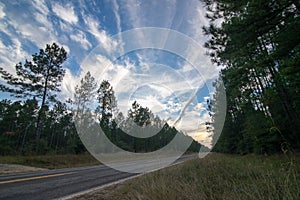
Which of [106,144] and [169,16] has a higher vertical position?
[169,16]

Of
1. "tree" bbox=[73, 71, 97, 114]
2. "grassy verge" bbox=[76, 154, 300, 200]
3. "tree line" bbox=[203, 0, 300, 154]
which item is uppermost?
"tree" bbox=[73, 71, 97, 114]

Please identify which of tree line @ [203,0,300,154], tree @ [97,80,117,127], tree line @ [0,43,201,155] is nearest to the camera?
tree line @ [203,0,300,154]

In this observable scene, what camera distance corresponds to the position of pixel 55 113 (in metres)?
50.7

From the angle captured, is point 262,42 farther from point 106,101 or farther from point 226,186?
→ point 106,101

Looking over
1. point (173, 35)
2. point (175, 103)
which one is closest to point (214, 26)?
point (173, 35)

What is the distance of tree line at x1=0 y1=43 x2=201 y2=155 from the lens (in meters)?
19.2

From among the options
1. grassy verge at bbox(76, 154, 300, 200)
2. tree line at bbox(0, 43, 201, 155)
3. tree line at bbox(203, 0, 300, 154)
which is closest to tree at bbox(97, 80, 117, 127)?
tree line at bbox(0, 43, 201, 155)

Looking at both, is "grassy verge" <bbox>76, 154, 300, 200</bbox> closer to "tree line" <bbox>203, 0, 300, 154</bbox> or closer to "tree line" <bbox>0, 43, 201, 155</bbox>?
"tree line" <bbox>203, 0, 300, 154</bbox>

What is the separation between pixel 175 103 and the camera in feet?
47.5

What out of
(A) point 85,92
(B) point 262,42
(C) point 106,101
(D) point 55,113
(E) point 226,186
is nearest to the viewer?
(E) point 226,186

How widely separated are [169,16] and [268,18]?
7.84m

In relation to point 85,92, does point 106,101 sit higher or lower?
higher

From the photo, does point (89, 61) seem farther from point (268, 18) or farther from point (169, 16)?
point (268, 18)

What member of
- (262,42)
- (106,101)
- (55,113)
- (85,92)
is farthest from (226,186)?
(55,113)
